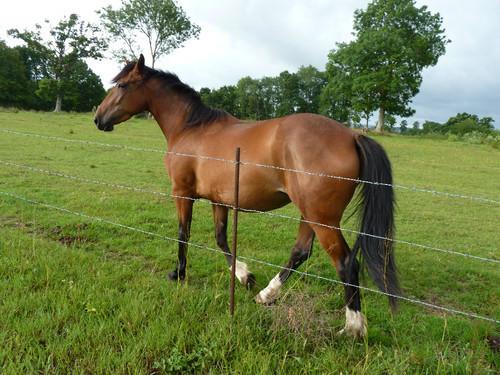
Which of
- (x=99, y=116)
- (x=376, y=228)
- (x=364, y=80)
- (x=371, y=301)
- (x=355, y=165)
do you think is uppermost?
(x=364, y=80)

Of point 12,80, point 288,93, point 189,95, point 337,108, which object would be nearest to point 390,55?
point 337,108

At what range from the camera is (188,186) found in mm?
3971

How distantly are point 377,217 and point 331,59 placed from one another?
3263 centimetres

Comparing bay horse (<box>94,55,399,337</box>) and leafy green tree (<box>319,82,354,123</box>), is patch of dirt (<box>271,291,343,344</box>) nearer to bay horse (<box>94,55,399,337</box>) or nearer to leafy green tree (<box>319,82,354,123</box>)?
bay horse (<box>94,55,399,337</box>)

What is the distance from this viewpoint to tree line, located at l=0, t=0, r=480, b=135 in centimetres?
2939

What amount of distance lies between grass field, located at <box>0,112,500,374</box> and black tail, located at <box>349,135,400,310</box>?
497mm

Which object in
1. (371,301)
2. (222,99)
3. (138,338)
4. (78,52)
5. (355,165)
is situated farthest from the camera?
(222,99)

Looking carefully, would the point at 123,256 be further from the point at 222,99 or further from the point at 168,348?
the point at 222,99

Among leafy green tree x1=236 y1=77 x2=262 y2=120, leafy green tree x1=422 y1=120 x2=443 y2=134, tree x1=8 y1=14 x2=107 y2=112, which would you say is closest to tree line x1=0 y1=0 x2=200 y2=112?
tree x1=8 y1=14 x2=107 y2=112

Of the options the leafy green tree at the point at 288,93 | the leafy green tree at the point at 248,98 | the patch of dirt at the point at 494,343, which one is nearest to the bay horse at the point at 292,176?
the patch of dirt at the point at 494,343

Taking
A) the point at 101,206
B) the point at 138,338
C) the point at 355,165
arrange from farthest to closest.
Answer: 1. the point at 101,206
2. the point at 355,165
3. the point at 138,338

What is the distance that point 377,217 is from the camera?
3006mm

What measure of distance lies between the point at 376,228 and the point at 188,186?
6.58 ft

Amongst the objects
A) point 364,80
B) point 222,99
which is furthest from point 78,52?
point 364,80
